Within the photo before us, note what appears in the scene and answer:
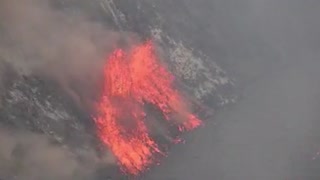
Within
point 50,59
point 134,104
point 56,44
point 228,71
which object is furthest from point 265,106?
point 50,59

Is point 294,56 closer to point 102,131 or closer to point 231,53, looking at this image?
point 231,53

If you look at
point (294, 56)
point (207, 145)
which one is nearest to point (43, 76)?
point (207, 145)

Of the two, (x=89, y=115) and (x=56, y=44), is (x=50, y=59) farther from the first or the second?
(x=89, y=115)

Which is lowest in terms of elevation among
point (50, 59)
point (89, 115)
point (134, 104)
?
point (89, 115)

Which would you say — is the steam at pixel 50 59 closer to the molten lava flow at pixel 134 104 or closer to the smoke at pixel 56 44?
the smoke at pixel 56 44

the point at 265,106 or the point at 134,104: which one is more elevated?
the point at 265,106
